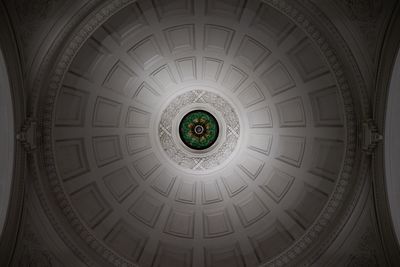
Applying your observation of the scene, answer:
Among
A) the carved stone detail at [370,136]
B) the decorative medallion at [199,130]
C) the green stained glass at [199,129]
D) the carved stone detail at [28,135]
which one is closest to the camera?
the carved stone detail at [370,136]

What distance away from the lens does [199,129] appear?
13.3 metres

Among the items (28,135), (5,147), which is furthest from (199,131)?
(5,147)

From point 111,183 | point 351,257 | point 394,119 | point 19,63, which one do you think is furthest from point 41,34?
point 351,257

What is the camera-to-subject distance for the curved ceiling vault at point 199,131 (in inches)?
378

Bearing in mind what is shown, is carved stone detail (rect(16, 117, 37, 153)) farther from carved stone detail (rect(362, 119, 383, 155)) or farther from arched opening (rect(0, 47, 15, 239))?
carved stone detail (rect(362, 119, 383, 155))

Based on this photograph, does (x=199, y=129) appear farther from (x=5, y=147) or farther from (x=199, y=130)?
(x=5, y=147)

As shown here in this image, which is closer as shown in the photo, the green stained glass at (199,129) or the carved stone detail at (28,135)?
the carved stone detail at (28,135)

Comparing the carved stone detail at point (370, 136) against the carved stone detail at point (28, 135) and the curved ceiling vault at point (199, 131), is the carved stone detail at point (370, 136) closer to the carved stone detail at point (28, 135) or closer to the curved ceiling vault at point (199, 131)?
the curved ceiling vault at point (199, 131)

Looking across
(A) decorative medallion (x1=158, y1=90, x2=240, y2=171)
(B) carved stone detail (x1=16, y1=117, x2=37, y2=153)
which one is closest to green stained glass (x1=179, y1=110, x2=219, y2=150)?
(A) decorative medallion (x1=158, y1=90, x2=240, y2=171)

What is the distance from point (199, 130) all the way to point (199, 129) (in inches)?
1.3

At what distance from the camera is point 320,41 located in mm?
8898

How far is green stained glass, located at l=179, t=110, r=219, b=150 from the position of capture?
13.2 meters

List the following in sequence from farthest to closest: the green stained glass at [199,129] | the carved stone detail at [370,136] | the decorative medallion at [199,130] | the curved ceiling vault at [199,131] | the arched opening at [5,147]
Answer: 1. the green stained glass at [199,129]
2. the decorative medallion at [199,130]
3. the curved ceiling vault at [199,131]
4. the carved stone detail at [370,136]
5. the arched opening at [5,147]

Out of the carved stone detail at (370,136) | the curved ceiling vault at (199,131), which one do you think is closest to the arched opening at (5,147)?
the curved ceiling vault at (199,131)
